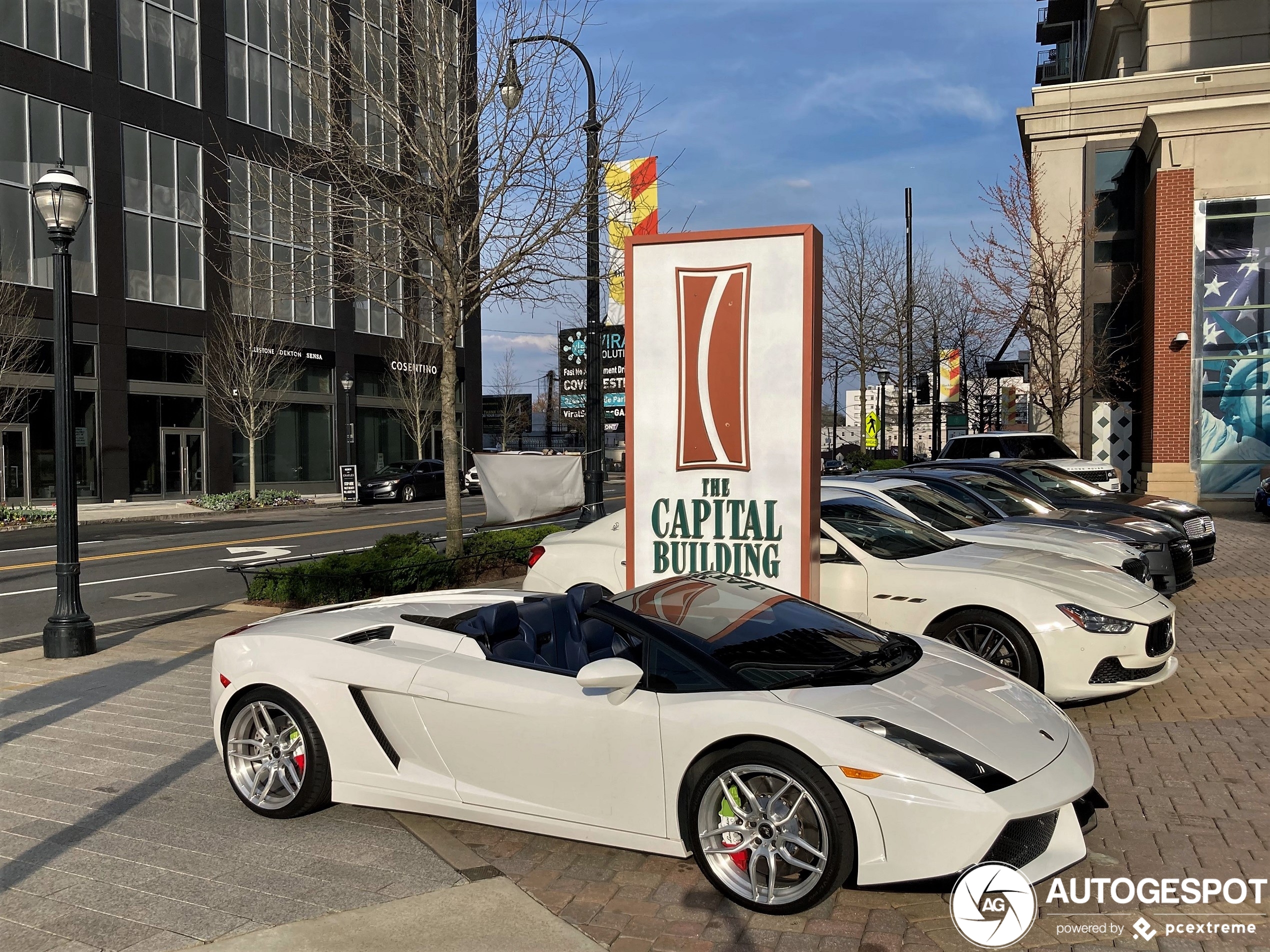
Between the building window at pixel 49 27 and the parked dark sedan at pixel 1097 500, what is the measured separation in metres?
30.3

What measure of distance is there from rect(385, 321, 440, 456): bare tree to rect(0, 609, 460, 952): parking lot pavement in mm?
34553

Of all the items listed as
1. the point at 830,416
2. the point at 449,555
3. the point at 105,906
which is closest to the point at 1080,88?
the point at 449,555

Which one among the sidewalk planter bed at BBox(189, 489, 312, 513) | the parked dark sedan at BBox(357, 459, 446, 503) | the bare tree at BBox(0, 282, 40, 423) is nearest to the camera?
the bare tree at BBox(0, 282, 40, 423)

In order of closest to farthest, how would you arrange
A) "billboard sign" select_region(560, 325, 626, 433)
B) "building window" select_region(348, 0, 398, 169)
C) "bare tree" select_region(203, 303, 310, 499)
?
"building window" select_region(348, 0, 398, 169), "billboard sign" select_region(560, 325, 626, 433), "bare tree" select_region(203, 303, 310, 499)

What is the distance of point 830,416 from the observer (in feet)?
368

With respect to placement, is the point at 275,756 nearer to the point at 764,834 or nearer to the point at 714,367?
the point at 764,834

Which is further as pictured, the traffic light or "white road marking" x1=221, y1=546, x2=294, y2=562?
the traffic light

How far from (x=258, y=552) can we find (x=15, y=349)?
15.7 meters

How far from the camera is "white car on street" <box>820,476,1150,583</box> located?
9047 mm

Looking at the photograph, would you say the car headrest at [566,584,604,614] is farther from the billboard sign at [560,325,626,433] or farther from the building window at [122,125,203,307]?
the building window at [122,125,203,307]

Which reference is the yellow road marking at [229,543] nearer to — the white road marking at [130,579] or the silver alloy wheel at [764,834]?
the white road marking at [130,579]

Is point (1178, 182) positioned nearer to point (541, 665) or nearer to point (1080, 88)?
point (1080, 88)

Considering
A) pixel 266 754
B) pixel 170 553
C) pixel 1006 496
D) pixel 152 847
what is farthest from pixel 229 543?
pixel 152 847

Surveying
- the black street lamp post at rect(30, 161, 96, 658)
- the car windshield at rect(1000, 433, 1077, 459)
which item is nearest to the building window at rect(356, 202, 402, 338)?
the black street lamp post at rect(30, 161, 96, 658)
